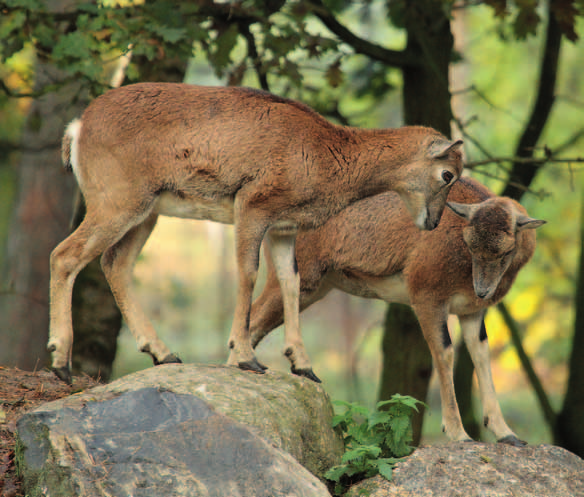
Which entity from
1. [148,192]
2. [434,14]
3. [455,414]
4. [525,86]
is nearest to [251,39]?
[434,14]

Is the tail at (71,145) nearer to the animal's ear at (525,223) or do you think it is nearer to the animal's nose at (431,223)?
the animal's nose at (431,223)

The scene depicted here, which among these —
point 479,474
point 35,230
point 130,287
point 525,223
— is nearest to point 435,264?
point 525,223

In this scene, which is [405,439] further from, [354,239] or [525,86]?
[525,86]

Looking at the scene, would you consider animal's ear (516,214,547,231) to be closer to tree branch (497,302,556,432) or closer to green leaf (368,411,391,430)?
green leaf (368,411,391,430)

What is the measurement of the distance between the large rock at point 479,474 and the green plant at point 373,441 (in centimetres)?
10

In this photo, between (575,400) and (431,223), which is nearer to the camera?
(431,223)

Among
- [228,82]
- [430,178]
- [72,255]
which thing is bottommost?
[72,255]

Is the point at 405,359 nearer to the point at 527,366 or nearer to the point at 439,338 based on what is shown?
the point at 527,366

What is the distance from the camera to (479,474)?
5.89 meters

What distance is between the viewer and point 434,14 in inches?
407

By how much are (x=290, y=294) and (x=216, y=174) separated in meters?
1.26

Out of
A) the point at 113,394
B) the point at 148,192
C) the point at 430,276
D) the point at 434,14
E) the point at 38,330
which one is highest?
the point at 434,14

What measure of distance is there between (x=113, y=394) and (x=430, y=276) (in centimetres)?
351

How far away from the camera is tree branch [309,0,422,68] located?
30.0 feet
